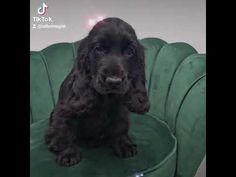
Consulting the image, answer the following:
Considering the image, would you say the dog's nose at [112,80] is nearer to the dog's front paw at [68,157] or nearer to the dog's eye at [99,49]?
the dog's eye at [99,49]

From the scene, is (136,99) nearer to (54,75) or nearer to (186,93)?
(186,93)

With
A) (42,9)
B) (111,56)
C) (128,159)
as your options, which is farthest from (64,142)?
(42,9)

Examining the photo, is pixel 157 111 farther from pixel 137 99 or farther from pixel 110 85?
pixel 110 85

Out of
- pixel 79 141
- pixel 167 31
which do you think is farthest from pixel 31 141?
pixel 167 31

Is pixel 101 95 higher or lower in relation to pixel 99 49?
lower

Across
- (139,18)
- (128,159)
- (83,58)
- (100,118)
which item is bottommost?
(128,159)

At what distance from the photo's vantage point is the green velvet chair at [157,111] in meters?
1.83

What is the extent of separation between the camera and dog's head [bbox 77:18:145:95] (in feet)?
5.53

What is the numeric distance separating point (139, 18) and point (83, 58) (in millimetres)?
325

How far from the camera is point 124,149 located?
1.84 m

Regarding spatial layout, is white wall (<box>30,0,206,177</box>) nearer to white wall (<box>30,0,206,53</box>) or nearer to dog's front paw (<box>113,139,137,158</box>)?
white wall (<box>30,0,206,53</box>)

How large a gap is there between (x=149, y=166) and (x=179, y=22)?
65 cm

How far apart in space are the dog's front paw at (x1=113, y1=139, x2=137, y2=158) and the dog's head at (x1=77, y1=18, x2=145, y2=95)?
0.81 ft

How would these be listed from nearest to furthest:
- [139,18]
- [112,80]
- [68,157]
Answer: [112,80]
[68,157]
[139,18]
